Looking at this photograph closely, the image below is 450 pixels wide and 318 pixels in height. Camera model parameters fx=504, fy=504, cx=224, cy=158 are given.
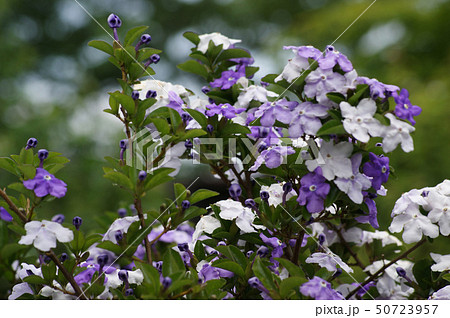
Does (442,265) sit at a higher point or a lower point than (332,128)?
lower

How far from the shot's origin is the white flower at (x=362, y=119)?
907 mm

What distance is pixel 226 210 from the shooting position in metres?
1.08

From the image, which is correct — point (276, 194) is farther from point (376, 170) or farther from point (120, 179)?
point (120, 179)

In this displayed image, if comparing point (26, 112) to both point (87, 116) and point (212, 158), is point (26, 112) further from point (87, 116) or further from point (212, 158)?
point (212, 158)

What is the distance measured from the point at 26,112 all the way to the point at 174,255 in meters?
5.32

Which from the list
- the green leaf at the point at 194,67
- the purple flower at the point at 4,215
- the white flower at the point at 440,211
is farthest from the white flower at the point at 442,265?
the purple flower at the point at 4,215

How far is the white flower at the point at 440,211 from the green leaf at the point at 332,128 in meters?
0.32

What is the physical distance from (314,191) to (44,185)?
50 cm

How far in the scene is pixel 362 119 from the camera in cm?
93

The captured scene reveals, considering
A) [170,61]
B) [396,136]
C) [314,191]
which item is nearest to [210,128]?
[314,191]

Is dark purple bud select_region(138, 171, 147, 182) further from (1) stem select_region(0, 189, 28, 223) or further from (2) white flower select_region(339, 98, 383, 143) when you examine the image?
(2) white flower select_region(339, 98, 383, 143)

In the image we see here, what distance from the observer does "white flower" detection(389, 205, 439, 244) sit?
1.07 metres

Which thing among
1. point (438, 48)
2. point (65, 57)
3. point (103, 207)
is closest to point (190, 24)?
point (65, 57)

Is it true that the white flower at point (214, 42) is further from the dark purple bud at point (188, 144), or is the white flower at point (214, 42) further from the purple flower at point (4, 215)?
the purple flower at point (4, 215)
